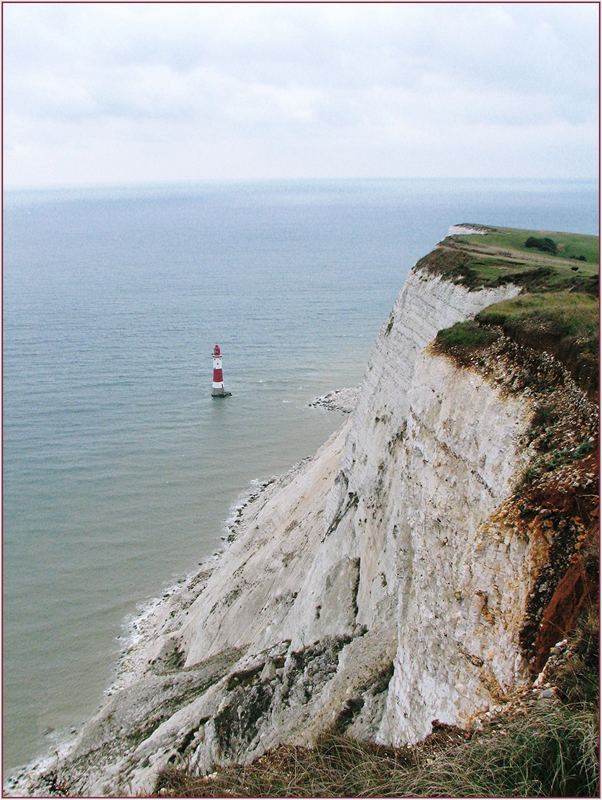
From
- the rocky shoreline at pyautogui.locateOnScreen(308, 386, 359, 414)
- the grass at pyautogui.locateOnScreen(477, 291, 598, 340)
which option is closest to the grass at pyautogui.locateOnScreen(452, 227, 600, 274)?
the grass at pyautogui.locateOnScreen(477, 291, 598, 340)

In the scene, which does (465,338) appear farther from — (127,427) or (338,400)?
(338,400)

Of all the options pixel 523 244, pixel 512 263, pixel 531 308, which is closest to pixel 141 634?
pixel 512 263

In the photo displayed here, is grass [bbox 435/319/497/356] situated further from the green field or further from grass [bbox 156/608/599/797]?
the green field

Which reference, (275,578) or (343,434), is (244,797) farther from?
(343,434)

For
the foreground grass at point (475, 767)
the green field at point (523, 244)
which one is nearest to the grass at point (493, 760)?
the foreground grass at point (475, 767)

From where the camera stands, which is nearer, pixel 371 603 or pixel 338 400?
pixel 371 603
